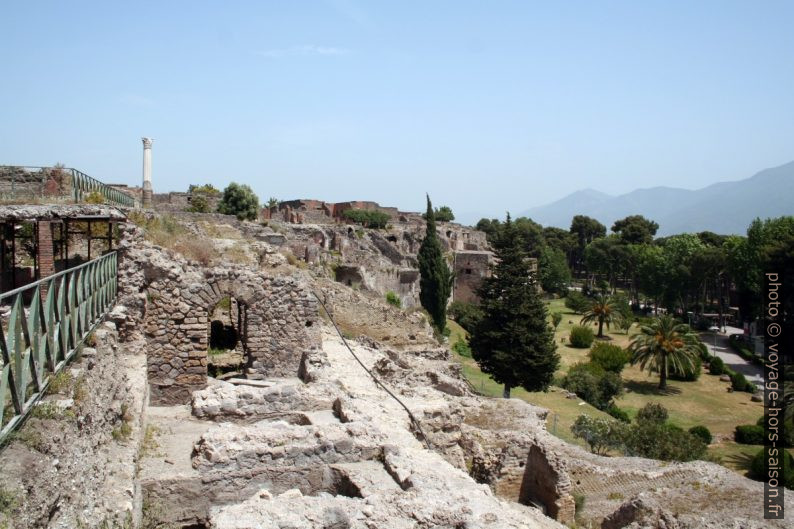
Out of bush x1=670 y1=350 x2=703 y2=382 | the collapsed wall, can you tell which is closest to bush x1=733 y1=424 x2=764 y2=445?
bush x1=670 y1=350 x2=703 y2=382

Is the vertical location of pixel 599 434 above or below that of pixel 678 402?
above

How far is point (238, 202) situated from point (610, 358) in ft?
88.3

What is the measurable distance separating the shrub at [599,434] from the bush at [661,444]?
326 mm

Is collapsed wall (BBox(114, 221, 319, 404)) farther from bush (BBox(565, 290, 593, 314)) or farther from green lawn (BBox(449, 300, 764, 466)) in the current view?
bush (BBox(565, 290, 593, 314))

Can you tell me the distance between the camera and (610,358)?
40.5 metres

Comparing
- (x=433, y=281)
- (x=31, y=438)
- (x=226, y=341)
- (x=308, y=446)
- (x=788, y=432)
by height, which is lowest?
(x=788, y=432)

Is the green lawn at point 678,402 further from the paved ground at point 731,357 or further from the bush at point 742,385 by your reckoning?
the paved ground at point 731,357

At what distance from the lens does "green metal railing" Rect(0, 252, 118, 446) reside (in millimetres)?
4281

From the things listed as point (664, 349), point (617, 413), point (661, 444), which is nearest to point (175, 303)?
point (661, 444)

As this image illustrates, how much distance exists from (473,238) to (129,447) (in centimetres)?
7592

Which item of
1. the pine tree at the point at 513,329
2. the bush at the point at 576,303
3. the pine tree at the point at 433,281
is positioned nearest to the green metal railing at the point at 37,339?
the pine tree at the point at 513,329

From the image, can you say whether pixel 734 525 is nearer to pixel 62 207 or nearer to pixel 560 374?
pixel 62 207

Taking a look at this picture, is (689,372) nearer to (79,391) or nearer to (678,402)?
(678,402)

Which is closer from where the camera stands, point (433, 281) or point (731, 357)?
point (433, 281)
